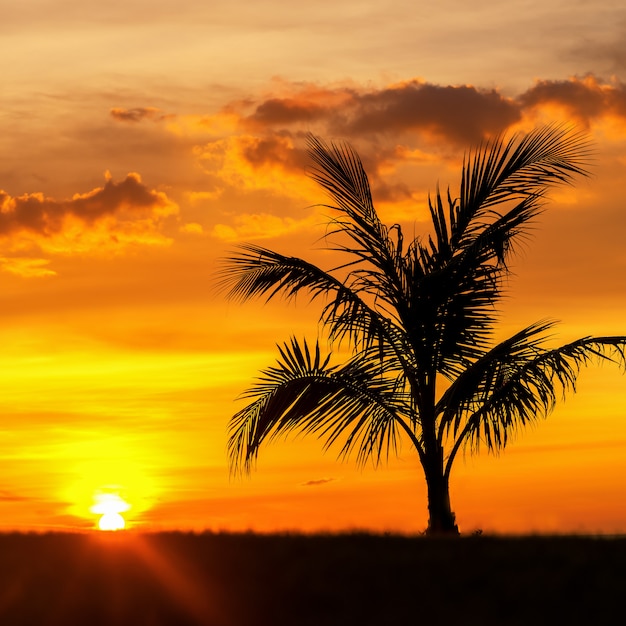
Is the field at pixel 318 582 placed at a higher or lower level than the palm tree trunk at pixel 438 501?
lower

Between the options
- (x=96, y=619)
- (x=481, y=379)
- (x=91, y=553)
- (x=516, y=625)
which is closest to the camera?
(x=516, y=625)

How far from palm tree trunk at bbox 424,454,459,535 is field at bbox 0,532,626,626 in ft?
16.3

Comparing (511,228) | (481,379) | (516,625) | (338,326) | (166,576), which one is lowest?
(516,625)

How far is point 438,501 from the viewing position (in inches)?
481

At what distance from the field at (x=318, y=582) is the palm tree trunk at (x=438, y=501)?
4.96 m

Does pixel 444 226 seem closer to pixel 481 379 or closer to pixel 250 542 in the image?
pixel 481 379

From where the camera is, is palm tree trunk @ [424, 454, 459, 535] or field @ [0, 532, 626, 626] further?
palm tree trunk @ [424, 454, 459, 535]

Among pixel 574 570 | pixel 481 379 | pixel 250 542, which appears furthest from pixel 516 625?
pixel 481 379

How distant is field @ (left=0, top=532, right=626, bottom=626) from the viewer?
632 centimetres

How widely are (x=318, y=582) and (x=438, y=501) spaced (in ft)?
19.2

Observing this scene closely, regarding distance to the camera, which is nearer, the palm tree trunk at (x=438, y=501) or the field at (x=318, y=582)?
the field at (x=318, y=582)

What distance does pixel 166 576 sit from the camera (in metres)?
6.85

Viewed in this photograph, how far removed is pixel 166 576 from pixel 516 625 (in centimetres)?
232

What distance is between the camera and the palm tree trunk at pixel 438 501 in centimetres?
1214
